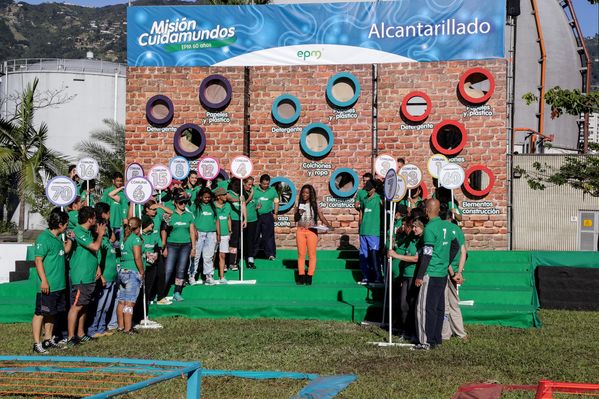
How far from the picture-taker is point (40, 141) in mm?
27484

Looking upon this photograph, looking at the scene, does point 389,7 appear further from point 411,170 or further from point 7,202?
point 7,202

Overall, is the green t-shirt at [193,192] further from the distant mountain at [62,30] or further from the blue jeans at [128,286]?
the distant mountain at [62,30]

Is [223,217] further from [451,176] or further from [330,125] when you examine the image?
[330,125]

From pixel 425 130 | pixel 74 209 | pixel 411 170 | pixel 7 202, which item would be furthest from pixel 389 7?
pixel 7 202

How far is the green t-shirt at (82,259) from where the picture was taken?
422 inches

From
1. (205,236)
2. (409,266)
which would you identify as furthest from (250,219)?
(409,266)

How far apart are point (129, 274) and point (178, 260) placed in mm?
1804

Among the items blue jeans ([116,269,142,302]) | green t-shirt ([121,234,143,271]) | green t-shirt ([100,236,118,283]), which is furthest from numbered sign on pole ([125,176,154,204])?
blue jeans ([116,269,142,302])

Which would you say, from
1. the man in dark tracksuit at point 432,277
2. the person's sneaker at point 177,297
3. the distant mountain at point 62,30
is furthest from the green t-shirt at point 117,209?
the distant mountain at point 62,30

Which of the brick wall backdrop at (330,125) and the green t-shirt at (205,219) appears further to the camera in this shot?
the brick wall backdrop at (330,125)

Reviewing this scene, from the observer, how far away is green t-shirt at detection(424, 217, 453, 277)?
33.7 ft

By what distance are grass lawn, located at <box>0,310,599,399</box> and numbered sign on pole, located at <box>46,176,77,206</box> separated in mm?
2041

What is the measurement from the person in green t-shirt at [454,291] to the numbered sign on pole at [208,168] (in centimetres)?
551

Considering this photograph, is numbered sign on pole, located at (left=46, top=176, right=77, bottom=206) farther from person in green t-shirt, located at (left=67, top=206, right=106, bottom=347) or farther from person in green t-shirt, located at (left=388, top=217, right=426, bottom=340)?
person in green t-shirt, located at (left=388, top=217, right=426, bottom=340)
